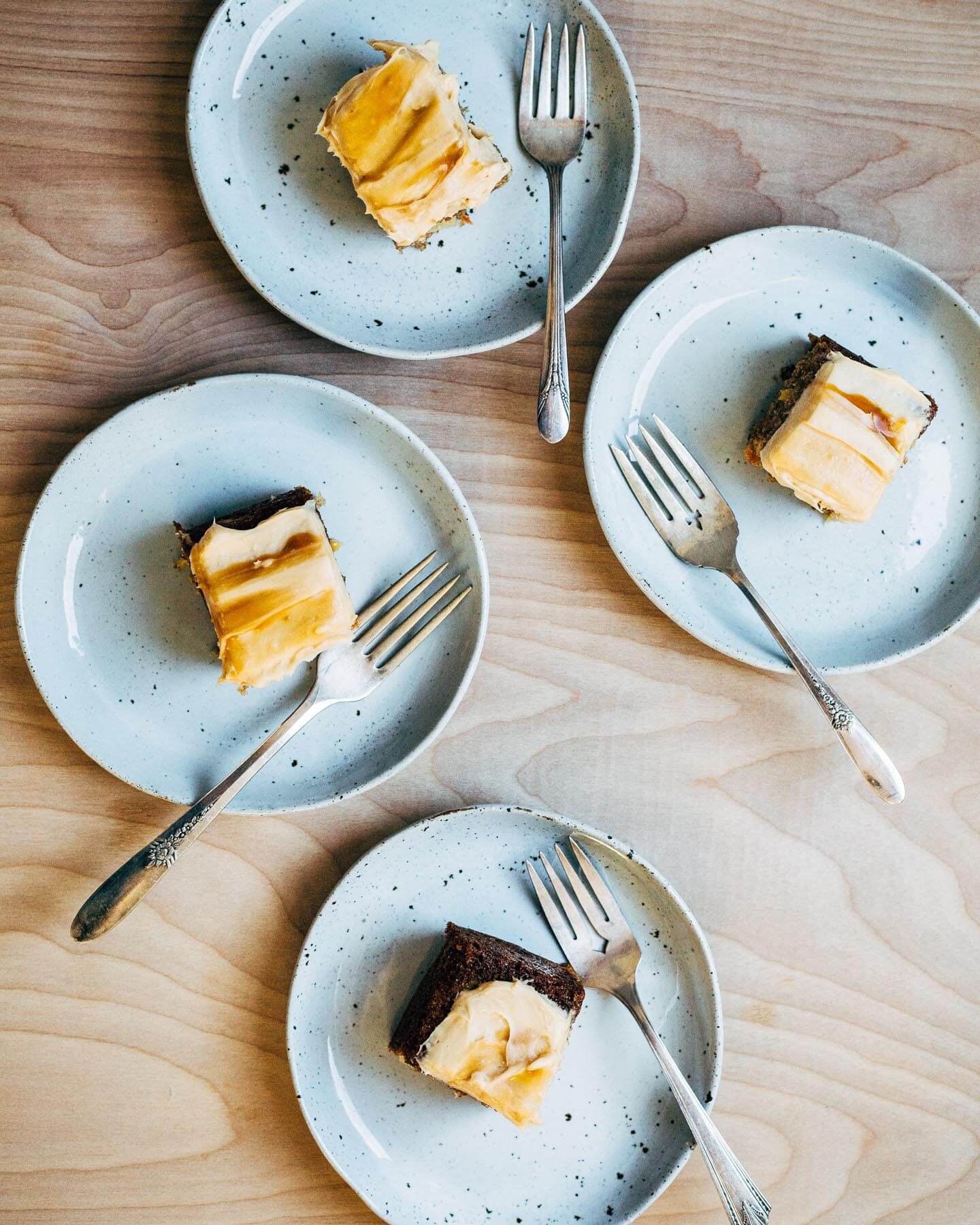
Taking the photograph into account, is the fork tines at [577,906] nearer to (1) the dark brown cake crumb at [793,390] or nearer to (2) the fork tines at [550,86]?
(1) the dark brown cake crumb at [793,390]

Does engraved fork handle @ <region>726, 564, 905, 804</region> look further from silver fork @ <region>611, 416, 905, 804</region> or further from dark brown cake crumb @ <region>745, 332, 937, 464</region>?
dark brown cake crumb @ <region>745, 332, 937, 464</region>

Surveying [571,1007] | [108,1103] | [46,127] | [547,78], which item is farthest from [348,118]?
[108,1103]

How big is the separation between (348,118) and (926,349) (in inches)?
36.6

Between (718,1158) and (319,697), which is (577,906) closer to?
(718,1158)

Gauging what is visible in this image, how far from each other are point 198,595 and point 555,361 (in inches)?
24.3

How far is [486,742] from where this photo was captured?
1.50 metres

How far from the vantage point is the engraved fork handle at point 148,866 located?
4.33ft

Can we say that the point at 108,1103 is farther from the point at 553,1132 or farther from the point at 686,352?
the point at 686,352

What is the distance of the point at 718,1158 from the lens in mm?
1376

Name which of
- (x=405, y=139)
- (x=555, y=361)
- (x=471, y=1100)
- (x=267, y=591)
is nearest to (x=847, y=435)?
(x=555, y=361)

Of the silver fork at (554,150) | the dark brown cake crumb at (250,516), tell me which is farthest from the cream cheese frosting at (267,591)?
the silver fork at (554,150)

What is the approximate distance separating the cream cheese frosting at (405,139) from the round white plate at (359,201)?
0.10 meters

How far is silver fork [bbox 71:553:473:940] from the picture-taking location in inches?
52.1

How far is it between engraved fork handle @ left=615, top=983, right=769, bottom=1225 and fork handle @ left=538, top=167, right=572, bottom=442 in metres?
0.89
